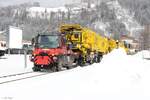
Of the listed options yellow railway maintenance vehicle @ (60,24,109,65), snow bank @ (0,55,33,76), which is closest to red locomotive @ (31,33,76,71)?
snow bank @ (0,55,33,76)

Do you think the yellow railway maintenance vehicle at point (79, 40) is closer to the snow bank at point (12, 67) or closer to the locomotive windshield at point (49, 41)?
the snow bank at point (12, 67)

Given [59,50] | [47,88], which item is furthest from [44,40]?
[47,88]

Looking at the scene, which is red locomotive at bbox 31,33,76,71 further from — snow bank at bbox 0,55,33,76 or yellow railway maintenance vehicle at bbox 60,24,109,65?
yellow railway maintenance vehicle at bbox 60,24,109,65

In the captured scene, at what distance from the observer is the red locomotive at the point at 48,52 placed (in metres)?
26.1

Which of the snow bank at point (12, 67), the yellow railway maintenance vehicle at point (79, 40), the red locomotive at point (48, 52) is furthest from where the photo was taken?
the yellow railway maintenance vehicle at point (79, 40)

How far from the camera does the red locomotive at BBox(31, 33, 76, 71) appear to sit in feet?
85.7

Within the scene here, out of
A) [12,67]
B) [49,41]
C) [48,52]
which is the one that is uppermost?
[49,41]

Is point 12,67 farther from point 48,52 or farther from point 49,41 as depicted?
point 48,52

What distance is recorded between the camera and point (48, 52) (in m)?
26.1

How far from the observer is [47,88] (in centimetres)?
1438

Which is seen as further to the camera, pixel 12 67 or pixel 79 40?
pixel 79 40

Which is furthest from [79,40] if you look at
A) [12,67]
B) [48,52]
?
[48,52]

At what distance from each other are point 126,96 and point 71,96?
1726mm

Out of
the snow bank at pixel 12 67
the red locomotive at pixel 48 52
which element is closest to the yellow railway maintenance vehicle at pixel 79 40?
the snow bank at pixel 12 67
